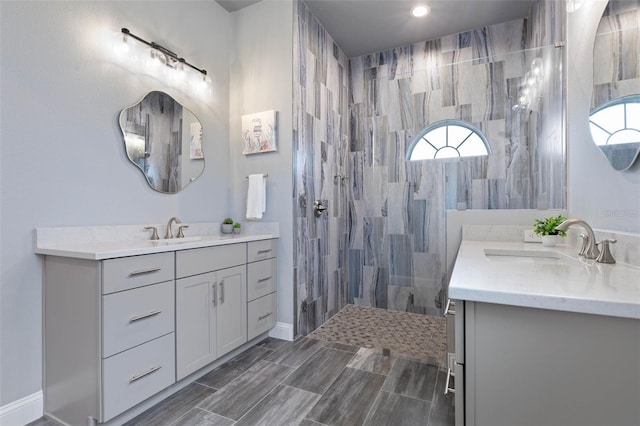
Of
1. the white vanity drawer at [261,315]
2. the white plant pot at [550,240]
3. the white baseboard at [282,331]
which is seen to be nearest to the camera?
the white plant pot at [550,240]

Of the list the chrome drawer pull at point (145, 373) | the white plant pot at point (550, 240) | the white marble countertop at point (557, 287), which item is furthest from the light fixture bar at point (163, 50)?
the white plant pot at point (550, 240)

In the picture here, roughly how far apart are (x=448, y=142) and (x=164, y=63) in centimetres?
253

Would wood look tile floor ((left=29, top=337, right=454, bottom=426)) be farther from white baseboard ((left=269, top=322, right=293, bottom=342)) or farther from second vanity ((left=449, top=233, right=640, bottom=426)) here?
second vanity ((left=449, top=233, right=640, bottom=426))

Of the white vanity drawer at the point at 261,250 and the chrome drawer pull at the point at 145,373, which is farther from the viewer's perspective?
the white vanity drawer at the point at 261,250

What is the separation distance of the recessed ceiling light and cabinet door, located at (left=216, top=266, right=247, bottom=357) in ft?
8.92

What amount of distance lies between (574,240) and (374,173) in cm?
186

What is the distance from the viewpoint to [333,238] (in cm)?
321

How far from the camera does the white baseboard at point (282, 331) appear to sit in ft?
8.17

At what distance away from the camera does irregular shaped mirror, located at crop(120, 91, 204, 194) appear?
6.61 ft

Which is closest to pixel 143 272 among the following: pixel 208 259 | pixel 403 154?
pixel 208 259

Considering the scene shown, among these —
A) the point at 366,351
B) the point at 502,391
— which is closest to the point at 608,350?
the point at 502,391

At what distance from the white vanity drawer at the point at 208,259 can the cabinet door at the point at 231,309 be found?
6cm

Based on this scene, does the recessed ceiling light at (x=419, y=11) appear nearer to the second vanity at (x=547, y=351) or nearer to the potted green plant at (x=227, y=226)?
the potted green plant at (x=227, y=226)

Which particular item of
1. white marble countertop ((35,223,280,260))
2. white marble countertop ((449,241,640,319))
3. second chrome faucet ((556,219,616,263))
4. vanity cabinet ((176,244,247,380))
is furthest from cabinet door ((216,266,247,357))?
second chrome faucet ((556,219,616,263))
